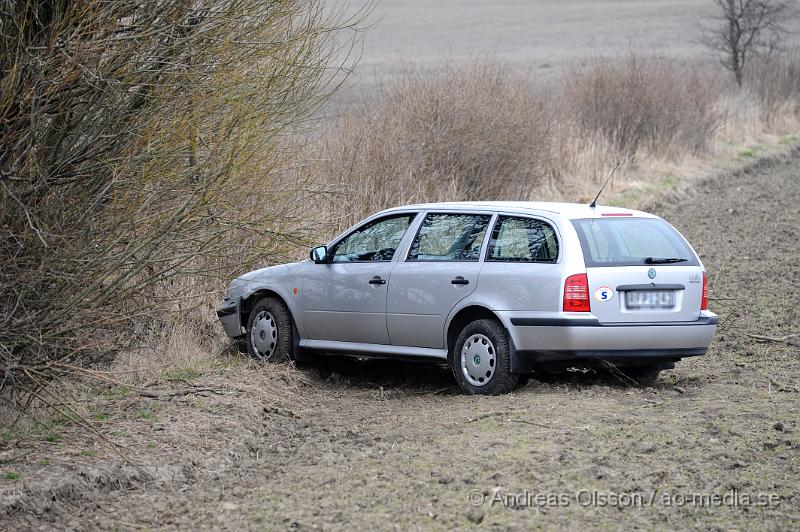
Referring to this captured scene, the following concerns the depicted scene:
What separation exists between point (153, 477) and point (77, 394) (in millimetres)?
1740

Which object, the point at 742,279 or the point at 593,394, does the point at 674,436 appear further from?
the point at 742,279

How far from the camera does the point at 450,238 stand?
31.6 feet

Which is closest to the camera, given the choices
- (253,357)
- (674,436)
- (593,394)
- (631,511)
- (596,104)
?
(631,511)

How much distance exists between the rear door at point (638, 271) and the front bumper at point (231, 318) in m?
3.33

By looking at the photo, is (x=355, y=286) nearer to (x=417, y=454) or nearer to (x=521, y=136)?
(x=417, y=454)

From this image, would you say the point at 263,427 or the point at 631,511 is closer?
the point at 631,511

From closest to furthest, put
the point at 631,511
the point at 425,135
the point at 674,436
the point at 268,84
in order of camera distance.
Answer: the point at 631,511
the point at 674,436
the point at 268,84
the point at 425,135

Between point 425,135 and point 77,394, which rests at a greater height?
point 425,135

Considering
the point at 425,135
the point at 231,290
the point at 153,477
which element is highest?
the point at 425,135

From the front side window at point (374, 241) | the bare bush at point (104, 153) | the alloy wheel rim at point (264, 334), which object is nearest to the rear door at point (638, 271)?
the front side window at point (374, 241)

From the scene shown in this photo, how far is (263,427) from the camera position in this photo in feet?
27.5

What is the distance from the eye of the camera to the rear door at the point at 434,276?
929 centimetres

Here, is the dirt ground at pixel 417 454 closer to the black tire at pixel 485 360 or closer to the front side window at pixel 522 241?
the black tire at pixel 485 360

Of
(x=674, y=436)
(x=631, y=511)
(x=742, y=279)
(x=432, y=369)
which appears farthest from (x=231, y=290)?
(x=742, y=279)
